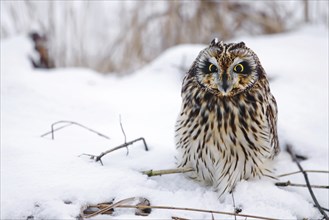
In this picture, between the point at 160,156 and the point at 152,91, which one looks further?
the point at 152,91

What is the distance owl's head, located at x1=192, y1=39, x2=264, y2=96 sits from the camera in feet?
5.27

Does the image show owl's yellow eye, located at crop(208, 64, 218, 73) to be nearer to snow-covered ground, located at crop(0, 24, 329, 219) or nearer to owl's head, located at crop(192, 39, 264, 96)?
owl's head, located at crop(192, 39, 264, 96)

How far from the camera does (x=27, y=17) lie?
3.99 meters

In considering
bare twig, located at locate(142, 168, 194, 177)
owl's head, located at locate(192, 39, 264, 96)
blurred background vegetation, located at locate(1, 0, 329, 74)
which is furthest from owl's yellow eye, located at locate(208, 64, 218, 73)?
blurred background vegetation, located at locate(1, 0, 329, 74)

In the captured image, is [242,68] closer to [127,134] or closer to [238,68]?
[238,68]

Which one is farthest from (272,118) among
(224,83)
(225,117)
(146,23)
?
(146,23)

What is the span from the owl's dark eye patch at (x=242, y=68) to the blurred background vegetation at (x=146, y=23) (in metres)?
2.56

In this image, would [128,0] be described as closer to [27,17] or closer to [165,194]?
[27,17]

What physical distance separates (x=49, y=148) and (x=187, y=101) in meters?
0.64

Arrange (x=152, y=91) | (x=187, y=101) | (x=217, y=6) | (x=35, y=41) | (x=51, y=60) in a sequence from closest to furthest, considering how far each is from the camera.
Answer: (x=187, y=101), (x=152, y=91), (x=35, y=41), (x=51, y=60), (x=217, y=6)

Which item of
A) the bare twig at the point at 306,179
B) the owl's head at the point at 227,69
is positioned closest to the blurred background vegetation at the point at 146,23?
the bare twig at the point at 306,179

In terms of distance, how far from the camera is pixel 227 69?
1.61 metres

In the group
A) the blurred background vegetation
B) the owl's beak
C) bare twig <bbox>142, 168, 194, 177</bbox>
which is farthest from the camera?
the blurred background vegetation

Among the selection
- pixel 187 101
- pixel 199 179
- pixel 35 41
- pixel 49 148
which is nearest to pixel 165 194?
pixel 199 179
